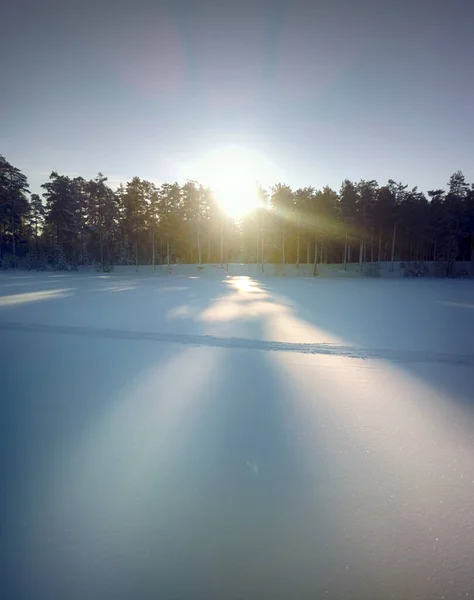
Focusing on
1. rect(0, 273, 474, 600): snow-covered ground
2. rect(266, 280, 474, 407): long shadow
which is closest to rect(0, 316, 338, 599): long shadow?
rect(0, 273, 474, 600): snow-covered ground

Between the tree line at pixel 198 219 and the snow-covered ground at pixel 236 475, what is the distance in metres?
38.3

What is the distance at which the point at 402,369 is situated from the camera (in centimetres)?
596

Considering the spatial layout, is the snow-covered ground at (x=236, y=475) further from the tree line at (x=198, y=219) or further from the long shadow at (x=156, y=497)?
the tree line at (x=198, y=219)

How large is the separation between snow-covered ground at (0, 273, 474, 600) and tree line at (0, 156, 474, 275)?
38.3 meters

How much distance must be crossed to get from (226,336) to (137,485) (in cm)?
566

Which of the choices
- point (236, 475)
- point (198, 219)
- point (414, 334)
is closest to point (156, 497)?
point (236, 475)

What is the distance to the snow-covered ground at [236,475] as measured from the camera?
6.91 feet

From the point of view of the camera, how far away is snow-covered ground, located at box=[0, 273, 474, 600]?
6.91 feet

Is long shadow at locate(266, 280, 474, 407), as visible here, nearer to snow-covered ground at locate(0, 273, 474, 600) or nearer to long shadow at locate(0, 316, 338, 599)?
snow-covered ground at locate(0, 273, 474, 600)

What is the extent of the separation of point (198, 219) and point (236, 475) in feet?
163

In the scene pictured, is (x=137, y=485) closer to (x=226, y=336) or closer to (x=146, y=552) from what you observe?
(x=146, y=552)

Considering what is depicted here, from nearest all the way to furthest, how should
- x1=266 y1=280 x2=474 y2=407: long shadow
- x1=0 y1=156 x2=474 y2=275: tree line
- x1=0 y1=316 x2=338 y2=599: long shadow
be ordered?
1. x1=0 y1=316 x2=338 y2=599: long shadow
2. x1=266 y1=280 x2=474 y2=407: long shadow
3. x1=0 y1=156 x2=474 y2=275: tree line

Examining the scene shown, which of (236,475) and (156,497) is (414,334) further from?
(156,497)

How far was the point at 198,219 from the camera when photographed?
50.1 meters
